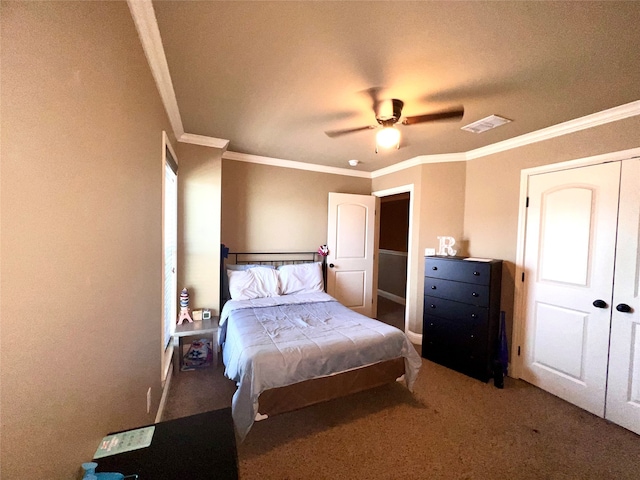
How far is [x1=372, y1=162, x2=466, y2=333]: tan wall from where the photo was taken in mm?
3260

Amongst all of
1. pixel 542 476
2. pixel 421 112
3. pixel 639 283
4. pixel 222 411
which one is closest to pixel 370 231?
pixel 421 112

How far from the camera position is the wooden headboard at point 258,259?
332cm

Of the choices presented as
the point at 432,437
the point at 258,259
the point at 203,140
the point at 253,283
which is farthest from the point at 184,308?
the point at 432,437

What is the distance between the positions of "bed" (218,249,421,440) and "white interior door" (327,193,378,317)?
956 millimetres

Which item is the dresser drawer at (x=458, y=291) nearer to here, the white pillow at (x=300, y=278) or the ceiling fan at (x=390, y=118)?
the white pillow at (x=300, y=278)

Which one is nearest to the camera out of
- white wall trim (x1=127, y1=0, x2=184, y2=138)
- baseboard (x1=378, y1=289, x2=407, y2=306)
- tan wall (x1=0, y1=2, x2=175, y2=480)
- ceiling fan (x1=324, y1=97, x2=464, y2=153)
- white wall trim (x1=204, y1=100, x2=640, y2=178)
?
tan wall (x1=0, y1=2, x2=175, y2=480)

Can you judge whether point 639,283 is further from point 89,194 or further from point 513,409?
point 89,194

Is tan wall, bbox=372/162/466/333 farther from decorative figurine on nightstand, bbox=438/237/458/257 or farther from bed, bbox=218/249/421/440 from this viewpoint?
bed, bbox=218/249/421/440

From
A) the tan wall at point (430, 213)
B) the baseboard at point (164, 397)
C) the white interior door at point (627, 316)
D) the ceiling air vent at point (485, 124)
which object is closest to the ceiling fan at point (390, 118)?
the ceiling air vent at point (485, 124)

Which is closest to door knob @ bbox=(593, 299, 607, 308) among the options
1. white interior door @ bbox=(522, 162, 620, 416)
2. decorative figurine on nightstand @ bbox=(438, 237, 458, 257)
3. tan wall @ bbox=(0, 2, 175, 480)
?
white interior door @ bbox=(522, 162, 620, 416)

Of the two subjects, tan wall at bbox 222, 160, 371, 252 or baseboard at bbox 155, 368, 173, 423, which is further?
tan wall at bbox 222, 160, 371, 252

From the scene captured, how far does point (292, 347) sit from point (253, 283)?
4.60 feet

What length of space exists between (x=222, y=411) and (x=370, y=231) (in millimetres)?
3394

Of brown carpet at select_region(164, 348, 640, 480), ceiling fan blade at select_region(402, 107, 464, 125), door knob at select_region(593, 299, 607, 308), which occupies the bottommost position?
brown carpet at select_region(164, 348, 640, 480)
